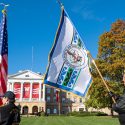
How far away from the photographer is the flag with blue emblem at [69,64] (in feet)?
36.0

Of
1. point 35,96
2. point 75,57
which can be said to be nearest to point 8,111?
point 75,57

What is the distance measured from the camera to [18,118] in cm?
775

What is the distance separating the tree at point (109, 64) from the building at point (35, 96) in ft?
220

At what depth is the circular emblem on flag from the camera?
11.2 metres

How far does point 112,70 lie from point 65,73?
40.1m

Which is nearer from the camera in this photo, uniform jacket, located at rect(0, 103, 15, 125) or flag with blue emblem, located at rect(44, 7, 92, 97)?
uniform jacket, located at rect(0, 103, 15, 125)

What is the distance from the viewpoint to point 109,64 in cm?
5188

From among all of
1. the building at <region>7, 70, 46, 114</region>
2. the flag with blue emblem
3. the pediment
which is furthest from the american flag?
the pediment

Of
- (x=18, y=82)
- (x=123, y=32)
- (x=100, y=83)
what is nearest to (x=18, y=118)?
(x=100, y=83)

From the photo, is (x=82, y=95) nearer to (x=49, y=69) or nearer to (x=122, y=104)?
(x=49, y=69)

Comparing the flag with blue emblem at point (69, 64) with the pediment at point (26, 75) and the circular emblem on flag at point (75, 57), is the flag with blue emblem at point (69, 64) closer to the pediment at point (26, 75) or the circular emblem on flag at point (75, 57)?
the circular emblem on flag at point (75, 57)

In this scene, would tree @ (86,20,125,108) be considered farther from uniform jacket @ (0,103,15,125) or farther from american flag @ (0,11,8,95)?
uniform jacket @ (0,103,15,125)

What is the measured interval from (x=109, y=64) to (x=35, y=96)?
2906 inches

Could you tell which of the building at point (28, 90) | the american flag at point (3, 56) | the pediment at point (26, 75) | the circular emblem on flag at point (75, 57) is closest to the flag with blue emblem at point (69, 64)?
the circular emblem on flag at point (75, 57)
